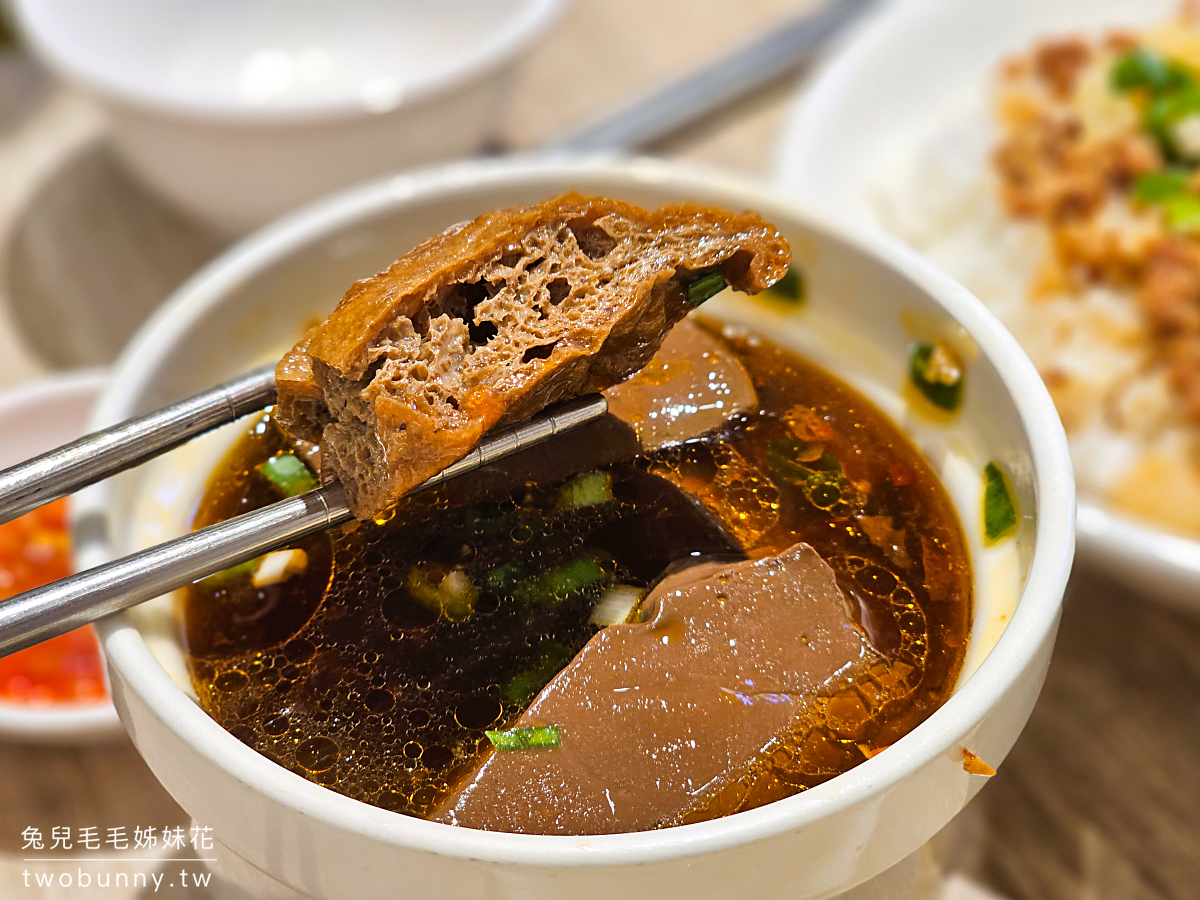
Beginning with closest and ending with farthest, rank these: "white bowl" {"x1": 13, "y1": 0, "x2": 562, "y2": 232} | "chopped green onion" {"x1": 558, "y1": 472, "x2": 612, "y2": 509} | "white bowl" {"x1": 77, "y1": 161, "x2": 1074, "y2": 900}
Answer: "white bowl" {"x1": 77, "y1": 161, "x2": 1074, "y2": 900}, "chopped green onion" {"x1": 558, "y1": 472, "x2": 612, "y2": 509}, "white bowl" {"x1": 13, "y1": 0, "x2": 562, "y2": 232}

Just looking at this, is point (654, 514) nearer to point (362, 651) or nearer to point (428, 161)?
point (362, 651)

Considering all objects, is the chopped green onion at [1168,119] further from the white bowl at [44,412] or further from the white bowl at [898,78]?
the white bowl at [44,412]

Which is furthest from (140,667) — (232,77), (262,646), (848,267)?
(232,77)

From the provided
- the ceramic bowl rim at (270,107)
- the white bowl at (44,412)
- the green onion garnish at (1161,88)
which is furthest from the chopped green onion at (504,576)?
the green onion garnish at (1161,88)

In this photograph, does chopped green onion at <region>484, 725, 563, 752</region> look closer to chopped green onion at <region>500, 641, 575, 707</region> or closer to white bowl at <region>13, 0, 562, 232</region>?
chopped green onion at <region>500, 641, 575, 707</region>

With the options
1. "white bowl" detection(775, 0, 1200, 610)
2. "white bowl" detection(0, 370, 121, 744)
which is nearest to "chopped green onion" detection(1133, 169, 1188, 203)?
"white bowl" detection(775, 0, 1200, 610)

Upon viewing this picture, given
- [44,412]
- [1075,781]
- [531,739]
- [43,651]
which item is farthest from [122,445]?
[1075,781]
